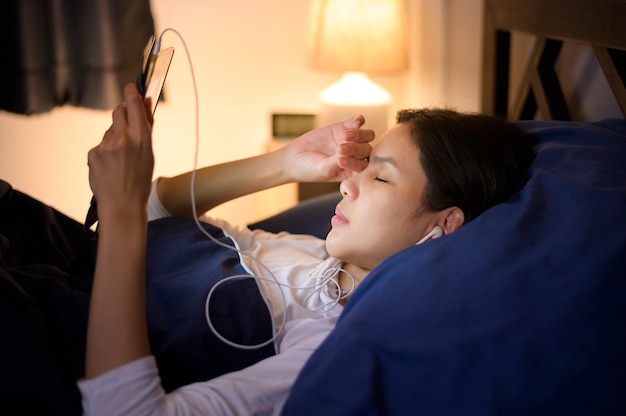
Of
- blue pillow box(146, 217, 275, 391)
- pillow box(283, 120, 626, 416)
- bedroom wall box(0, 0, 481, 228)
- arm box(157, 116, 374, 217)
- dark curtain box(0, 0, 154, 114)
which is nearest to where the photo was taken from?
pillow box(283, 120, 626, 416)

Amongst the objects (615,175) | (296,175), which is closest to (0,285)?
(296,175)

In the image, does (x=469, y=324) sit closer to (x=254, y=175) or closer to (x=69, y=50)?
(x=254, y=175)

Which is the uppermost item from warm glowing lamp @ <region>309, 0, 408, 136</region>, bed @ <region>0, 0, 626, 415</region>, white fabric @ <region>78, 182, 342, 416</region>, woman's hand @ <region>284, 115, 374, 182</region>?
warm glowing lamp @ <region>309, 0, 408, 136</region>

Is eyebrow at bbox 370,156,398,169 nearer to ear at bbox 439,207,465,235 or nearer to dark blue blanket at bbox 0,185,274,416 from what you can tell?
ear at bbox 439,207,465,235

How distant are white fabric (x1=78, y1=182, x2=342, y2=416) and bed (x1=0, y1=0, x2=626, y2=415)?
91mm

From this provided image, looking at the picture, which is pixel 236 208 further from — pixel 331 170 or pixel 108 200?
pixel 108 200

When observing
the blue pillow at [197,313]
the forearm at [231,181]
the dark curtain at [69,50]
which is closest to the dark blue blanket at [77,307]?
the blue pillow at [197,313]

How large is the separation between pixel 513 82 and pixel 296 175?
103cm

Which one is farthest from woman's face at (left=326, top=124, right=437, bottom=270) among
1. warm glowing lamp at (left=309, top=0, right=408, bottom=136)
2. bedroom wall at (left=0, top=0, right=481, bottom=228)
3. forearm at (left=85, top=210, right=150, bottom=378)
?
bedroom wall at (left=0, top=0, right=481, bottom=228)

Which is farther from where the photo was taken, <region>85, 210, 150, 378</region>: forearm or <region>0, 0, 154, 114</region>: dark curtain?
<region>0, 0, 154, 114</region>: dark curtain

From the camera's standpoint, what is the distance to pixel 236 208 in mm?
2809

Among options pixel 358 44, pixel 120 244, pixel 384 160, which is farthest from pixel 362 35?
pixel 120 244

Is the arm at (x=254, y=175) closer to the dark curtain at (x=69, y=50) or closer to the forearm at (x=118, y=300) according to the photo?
the forearm at (x=118, y=300)

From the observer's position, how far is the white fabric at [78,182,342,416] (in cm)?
81
